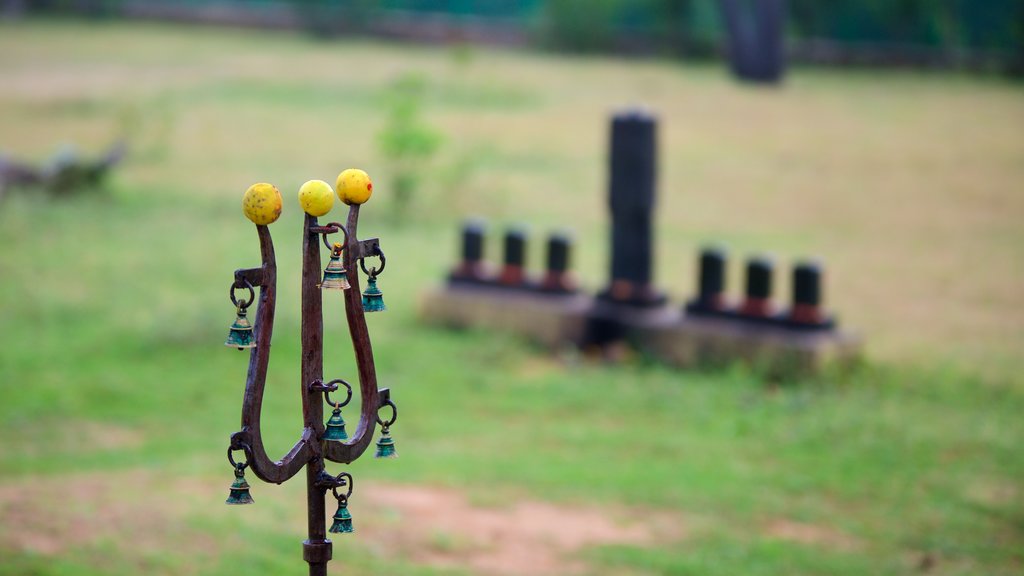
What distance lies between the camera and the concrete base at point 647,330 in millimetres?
7422

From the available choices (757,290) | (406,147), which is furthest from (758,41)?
(757,290)

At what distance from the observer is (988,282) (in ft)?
33.6

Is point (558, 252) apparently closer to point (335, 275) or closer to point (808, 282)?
point (808, 282)

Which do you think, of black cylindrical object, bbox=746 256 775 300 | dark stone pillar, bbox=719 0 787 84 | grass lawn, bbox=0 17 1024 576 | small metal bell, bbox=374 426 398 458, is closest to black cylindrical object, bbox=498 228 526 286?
grass lawn, bbox=0 17 1024 576

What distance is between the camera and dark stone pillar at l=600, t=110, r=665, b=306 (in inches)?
312

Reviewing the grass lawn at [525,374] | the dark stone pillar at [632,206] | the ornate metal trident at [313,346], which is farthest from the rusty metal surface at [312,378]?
the dark stone pillar at [632,206]

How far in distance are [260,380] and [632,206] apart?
557cm

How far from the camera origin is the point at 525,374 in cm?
772

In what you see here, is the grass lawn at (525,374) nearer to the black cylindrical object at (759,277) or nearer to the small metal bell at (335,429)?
the black cylindrical object at (759,277)

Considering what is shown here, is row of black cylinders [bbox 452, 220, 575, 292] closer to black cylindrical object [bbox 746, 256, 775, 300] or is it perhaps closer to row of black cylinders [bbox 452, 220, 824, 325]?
row of black cylinders [bbox 452, 220, 824, 325]

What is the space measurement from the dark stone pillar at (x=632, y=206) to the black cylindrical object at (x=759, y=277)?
68 centimetres

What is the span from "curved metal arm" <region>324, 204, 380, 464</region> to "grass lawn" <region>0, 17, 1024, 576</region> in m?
1.98

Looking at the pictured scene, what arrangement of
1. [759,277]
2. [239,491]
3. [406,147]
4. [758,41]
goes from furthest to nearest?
[758,41]
[406,147]
[759,277]
[239,491]

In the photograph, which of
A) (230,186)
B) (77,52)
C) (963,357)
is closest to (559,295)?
(963,357)
